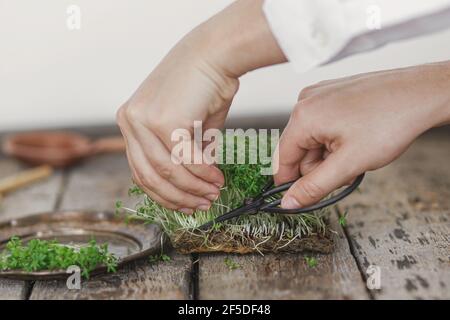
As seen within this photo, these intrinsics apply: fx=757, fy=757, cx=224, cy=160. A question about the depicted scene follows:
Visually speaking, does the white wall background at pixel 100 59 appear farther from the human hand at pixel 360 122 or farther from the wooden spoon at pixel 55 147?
the human hand at pixel 360 122

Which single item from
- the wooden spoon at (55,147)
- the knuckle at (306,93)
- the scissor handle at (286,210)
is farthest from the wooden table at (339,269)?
the wooden spoon at (55,147)

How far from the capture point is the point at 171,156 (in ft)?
4.66

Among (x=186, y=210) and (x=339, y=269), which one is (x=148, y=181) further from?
(x=339, y=269)

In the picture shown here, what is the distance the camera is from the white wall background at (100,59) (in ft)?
10.6

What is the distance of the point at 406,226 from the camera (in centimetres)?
186

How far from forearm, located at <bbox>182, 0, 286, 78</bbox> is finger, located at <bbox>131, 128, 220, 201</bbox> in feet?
0.61

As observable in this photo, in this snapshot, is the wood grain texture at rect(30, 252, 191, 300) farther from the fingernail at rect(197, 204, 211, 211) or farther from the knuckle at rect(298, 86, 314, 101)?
the knuckle at rect(298, 86, 314, 101)

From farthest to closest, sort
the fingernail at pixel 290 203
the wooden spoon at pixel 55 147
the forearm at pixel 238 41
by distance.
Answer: the wooden spoon at pixel 55 147
the fingernail at pixel 290 203
the forearm at pixel 238 41

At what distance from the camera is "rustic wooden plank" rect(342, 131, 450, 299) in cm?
147

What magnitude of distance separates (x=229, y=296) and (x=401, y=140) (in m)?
0.44

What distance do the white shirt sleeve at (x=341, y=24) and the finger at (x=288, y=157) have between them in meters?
0.30

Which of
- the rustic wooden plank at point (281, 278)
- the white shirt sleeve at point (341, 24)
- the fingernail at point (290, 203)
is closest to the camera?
the white shirt sleeve at point (341, 24)

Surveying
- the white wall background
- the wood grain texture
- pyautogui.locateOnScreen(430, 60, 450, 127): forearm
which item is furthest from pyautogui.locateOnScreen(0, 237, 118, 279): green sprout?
the white wall background

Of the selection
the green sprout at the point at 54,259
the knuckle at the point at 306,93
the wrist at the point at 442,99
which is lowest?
the green sprout at the point at 54,259
